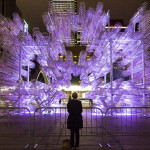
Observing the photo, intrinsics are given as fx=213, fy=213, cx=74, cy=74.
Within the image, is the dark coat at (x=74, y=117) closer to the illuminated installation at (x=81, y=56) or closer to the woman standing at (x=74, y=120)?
the woman standing at (x=74, y=120)

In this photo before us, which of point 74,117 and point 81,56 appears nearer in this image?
point 74,117

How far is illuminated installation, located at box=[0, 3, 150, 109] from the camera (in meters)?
12.2

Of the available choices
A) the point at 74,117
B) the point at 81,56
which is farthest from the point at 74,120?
the point at 81,56

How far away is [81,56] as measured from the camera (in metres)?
13.9

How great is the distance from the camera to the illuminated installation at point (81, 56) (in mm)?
12242

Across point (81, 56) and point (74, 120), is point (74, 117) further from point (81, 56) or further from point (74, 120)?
point (81, 56)

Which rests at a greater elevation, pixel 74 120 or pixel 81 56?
pixel 81 56

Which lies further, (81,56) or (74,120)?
(81,56)

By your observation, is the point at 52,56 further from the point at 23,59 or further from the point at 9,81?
the point at 9,81

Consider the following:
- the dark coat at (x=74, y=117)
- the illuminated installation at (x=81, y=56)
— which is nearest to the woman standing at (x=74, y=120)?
the dark coat at (x=74, y=117)

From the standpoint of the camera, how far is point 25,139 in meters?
6.46

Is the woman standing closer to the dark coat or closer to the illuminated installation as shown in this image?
the dark coat

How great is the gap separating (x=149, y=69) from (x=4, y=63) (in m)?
8.60

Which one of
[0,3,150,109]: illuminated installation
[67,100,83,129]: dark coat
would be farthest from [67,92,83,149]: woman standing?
[0,3,150,109]: illuminated installation
